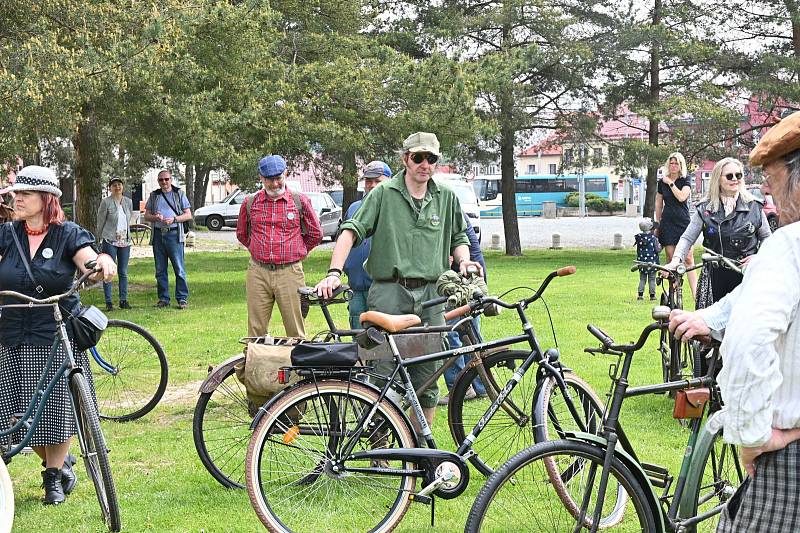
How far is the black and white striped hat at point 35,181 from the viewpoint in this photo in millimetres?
5590

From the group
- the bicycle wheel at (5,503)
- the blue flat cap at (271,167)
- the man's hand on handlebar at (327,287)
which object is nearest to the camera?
the bicycle wheel at (5,503)

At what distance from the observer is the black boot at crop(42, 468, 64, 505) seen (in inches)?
222

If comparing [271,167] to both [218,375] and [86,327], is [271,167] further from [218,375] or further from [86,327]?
[86,327]

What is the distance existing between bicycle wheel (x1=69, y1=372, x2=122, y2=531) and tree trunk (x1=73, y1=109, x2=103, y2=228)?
45.3 ft

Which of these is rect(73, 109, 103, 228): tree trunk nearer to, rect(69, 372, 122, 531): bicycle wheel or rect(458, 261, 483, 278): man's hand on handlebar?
rect(69, 372, 122, 531): bicycle wheel

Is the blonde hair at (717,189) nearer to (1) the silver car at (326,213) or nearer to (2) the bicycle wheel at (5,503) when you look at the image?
(2) the bicycle wheel at (5,503)

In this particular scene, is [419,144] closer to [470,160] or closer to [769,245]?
[769,245]

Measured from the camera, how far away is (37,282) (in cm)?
558

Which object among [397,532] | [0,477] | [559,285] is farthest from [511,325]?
[0,477]

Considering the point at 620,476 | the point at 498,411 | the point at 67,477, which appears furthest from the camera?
the point at 67,477

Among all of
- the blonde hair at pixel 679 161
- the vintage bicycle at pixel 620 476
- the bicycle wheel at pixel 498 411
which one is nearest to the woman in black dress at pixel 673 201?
the blonde hair at pixel 679 161

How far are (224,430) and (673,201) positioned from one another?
8636 mm

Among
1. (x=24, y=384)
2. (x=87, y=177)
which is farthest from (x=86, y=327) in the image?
(x=87, y=177)

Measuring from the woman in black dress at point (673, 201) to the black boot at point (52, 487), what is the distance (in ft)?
28.8
